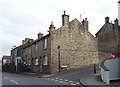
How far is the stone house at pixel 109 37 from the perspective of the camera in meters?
38.9

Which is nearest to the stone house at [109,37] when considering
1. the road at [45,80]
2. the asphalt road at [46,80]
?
the asphalt road at [46,80]

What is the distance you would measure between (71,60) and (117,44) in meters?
13.3

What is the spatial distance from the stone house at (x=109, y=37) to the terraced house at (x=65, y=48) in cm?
708

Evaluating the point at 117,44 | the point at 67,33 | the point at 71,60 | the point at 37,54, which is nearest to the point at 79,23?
the point at 67,33

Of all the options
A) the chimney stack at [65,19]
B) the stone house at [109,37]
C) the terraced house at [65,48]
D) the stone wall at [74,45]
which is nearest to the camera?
the terraced house at [65,48]

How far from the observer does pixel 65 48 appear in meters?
29.8

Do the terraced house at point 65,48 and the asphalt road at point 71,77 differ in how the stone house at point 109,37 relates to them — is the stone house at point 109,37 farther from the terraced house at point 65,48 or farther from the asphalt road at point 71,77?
the asphalt road at point 71,77

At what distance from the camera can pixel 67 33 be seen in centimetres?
3030

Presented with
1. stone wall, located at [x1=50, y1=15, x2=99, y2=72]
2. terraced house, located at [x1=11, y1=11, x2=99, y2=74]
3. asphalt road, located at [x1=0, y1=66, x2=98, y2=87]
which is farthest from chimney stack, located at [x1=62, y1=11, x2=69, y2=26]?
asphalt road, located at [x1=0, y1=66, x2=98, y2=87]

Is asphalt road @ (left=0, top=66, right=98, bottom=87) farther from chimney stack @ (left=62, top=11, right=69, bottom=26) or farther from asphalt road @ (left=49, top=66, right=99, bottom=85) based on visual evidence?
chimney stack @ (left=62, top=11, right=69, bottom=26)

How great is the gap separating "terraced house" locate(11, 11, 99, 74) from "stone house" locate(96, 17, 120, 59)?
708 centimetres

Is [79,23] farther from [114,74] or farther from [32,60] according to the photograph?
[114,74]

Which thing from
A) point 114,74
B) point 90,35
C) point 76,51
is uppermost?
point 90,35

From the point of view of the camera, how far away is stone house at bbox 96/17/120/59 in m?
38.9
